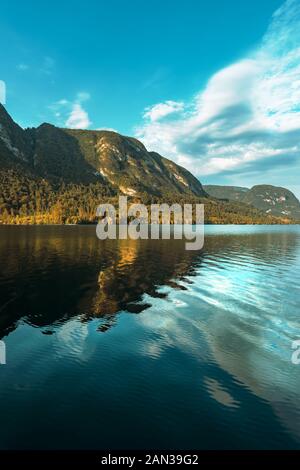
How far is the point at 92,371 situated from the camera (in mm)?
24375

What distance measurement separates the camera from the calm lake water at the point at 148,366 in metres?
17.6

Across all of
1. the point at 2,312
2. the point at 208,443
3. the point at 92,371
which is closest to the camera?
the point at 208,443

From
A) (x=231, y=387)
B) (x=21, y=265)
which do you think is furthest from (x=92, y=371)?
(x=21, y=265)

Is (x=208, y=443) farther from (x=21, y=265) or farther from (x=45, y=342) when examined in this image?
(x=21, y=265)

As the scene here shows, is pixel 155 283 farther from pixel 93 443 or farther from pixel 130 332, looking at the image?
pixel 93 443

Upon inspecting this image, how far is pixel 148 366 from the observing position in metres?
25.5

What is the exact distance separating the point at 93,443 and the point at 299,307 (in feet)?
112

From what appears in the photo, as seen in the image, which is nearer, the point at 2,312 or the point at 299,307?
the point at 2,312

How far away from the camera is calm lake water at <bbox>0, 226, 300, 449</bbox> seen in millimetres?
17625
